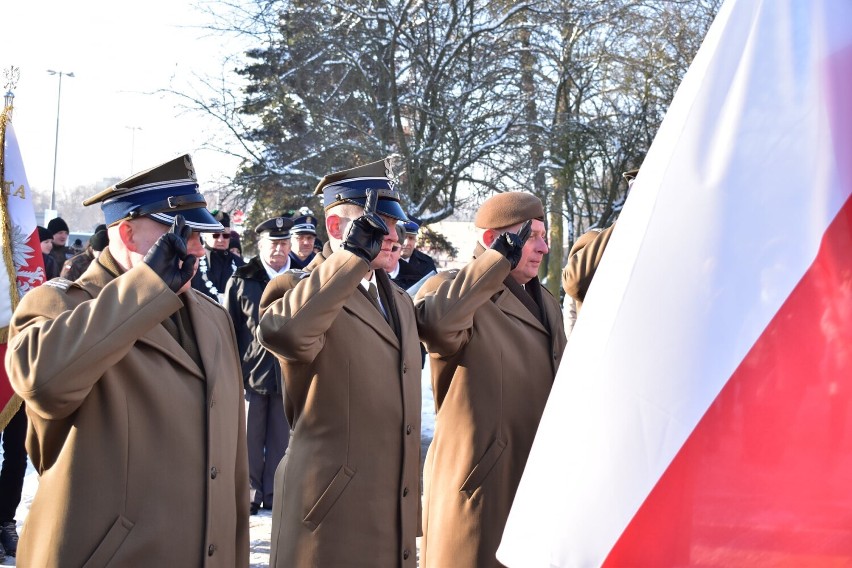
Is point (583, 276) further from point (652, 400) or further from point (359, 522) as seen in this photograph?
point (652, 400)

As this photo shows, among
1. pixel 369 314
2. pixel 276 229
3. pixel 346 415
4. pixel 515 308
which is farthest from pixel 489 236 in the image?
pixel 276 229

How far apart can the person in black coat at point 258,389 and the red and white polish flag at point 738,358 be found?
5.86 metres

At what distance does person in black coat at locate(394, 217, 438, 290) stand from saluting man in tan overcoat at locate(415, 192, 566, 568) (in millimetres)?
5427

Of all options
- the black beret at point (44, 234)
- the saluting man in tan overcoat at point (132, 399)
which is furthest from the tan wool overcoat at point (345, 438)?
the black beret at point (44, 234)

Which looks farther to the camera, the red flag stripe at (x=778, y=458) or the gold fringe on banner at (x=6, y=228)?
the gold fringe on banner at (x=6, y=228)

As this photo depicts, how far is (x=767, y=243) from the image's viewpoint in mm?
1812

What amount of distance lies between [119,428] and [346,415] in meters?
1.11

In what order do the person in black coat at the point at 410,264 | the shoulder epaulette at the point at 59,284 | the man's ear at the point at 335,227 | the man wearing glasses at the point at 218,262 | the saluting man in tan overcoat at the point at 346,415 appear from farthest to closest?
the person in black coat at the point at 410,264, the man wearing glasses at the point at 218,262, the man's ear at the point at 335,227, the saluting man in tan overcoat at the point at 346,415, the shoulder epaulette at the point at 59,284

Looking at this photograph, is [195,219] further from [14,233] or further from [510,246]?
[14,233]

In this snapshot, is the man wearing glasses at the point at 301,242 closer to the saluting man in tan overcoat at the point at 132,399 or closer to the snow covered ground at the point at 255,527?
the snow covered ground at the point at 255,527

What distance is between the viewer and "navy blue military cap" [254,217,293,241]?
871 cm

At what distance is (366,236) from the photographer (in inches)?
147

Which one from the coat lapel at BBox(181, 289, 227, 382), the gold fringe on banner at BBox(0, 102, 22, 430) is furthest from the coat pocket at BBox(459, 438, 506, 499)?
the gold fringe on banner at BBox(0, 102, 22, 430)

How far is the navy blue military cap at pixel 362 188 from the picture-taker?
4164 mm
